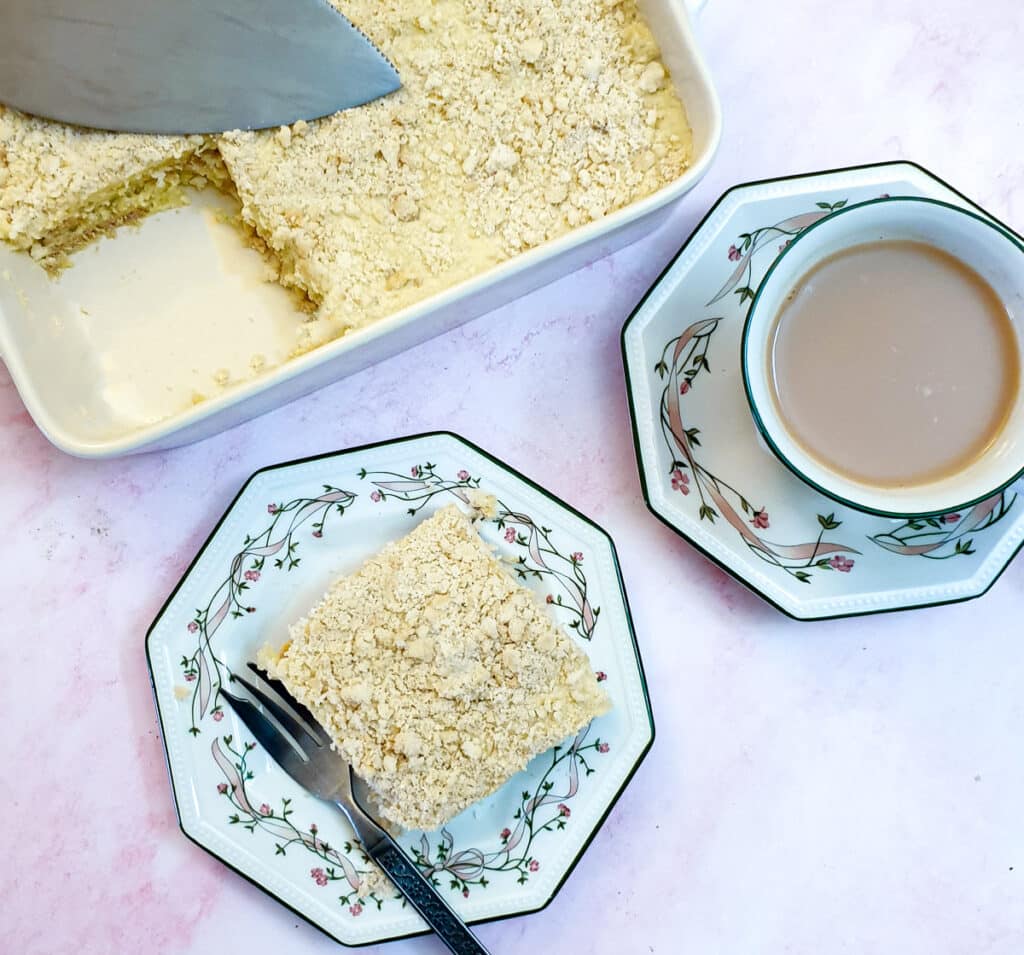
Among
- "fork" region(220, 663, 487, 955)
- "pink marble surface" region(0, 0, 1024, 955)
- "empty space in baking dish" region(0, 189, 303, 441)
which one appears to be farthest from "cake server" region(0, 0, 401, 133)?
"fork" region(220, 663, 487, 955)

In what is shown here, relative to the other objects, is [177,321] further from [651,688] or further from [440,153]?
[651,688]

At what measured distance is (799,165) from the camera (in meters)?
1.24

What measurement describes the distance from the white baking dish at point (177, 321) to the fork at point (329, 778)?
373 millimetres

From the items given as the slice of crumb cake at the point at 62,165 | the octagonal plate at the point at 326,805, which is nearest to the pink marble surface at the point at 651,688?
the octagonal plate at the point at 326,805

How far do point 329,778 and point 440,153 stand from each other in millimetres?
826

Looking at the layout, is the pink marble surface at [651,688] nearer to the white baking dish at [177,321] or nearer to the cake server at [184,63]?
the white baking dish at [177,321]

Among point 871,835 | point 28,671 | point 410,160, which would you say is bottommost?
point 871,835

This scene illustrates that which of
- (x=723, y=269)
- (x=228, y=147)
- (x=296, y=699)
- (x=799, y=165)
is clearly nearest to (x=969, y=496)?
(x=723, y=269)

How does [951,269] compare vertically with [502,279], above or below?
below

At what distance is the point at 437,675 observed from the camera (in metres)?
1.13

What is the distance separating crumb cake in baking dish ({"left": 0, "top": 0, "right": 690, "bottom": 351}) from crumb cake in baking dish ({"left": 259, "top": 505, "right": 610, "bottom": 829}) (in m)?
0.34

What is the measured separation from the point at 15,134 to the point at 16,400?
14.5 inches

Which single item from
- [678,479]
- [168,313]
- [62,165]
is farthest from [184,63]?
[678,479]

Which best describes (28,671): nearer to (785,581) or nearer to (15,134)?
(15,134)
